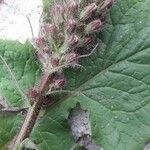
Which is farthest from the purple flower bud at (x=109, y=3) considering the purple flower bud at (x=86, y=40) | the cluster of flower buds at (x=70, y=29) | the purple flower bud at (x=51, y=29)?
the purple flower bud at (x=51, y=29)

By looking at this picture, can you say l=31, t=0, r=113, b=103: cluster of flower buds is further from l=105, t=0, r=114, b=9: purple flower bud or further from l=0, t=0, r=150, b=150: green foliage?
l=0, t=0, r=150, b=150: green foliage

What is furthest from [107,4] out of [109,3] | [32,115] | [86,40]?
[32,115]

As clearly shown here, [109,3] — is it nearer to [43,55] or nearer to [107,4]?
[107,4]

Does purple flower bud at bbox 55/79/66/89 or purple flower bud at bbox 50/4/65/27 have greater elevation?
purple flower bud at bbox 50/4/65/27

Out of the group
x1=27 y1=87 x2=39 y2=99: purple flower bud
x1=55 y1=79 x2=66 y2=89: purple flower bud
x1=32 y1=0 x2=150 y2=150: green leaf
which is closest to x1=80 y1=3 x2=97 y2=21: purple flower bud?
x1=32 y1=0 x2=150 y2=150: green leaf

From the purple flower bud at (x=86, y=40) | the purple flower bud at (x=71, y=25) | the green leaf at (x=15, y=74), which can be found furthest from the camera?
the green leaf at (x=15, y=74)

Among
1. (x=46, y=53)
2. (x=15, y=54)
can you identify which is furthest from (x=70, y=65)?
(x=15, y=54)

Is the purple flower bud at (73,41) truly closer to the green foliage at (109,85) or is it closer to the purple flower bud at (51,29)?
the purple flower bud at (51,29)
